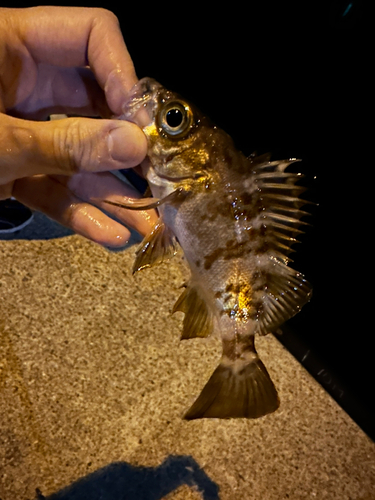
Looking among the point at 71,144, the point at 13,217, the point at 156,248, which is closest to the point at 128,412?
the point at 156,248

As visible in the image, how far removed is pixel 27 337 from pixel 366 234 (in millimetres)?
1340

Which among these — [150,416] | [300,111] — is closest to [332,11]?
[300,111]

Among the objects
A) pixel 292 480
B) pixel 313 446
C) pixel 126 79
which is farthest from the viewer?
pixel 313 446

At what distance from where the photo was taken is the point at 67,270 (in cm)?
178

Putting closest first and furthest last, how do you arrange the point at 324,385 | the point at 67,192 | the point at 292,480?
the point at 67,192, the point at 292,480, the point at 324,385

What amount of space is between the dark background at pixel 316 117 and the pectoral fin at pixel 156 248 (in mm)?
809

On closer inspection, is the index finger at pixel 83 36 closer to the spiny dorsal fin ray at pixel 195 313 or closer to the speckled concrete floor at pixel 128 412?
the spiny dorsal fin ray at pixel 195 313

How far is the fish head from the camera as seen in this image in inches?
35.5

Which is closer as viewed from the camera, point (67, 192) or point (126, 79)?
point (126, 79)

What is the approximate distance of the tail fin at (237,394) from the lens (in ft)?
3.07

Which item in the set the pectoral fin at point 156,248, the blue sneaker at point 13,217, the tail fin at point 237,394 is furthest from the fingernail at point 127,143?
the blue sneaker at point 13,217

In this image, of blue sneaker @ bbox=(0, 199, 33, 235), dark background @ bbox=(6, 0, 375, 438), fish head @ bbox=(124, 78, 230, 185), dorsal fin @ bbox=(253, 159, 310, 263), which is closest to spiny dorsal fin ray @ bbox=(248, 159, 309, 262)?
dorsal fin @ bbox=(253, 159, 310, 263)

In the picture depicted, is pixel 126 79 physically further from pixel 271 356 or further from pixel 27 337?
pixel 271 356

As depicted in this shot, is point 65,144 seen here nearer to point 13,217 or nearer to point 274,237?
point 274,237
